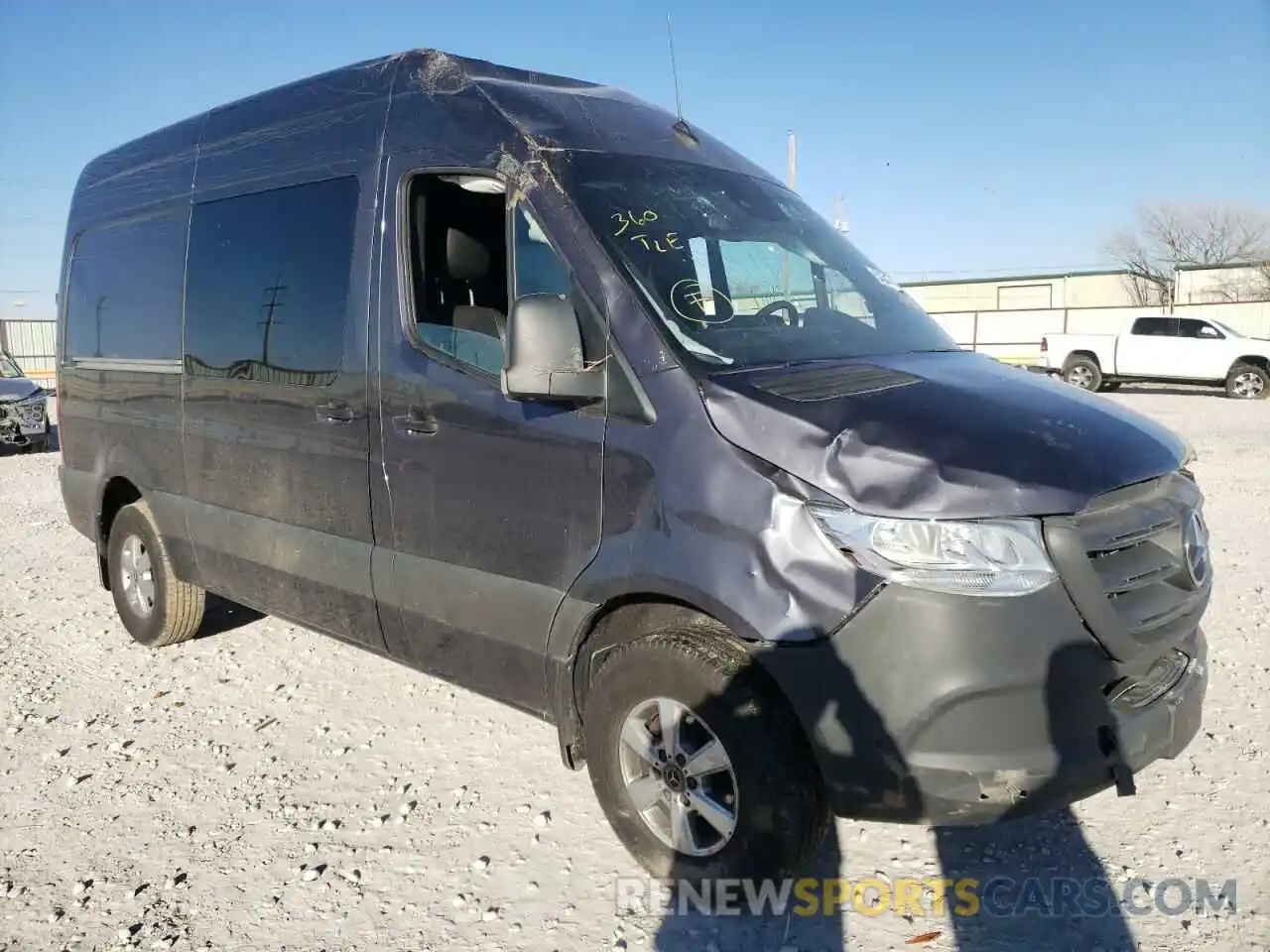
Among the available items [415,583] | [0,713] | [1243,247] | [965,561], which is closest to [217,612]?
[0,713]

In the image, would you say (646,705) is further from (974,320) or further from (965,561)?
(974,320)

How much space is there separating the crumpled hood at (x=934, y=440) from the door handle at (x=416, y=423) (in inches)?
45.6

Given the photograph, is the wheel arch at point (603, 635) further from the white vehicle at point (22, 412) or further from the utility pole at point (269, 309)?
the white vehicle at point (22, 412)

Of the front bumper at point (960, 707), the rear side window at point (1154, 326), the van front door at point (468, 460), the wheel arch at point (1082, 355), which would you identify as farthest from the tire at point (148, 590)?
the rear side window at point (1154, 326)

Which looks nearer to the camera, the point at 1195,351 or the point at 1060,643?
the point at 1060,643

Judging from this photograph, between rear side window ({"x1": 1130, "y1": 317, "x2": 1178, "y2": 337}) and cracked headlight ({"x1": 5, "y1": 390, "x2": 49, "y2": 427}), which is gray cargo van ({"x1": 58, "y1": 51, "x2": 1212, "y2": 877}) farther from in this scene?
rear side window ({"x1": 1130, "y1": 317, "x2": 1178, "y2": 337})

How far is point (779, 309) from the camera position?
3.32 meters

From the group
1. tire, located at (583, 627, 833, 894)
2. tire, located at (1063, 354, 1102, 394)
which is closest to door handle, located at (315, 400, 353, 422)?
tire, located at (583, 627, 833, 894)

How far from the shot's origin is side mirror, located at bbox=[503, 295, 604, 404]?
2834mm

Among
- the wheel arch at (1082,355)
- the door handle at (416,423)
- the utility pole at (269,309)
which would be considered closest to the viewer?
the door handle at (416,423)

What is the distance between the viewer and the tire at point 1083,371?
21.2 m

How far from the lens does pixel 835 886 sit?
9.65ft

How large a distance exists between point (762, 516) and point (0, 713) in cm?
401

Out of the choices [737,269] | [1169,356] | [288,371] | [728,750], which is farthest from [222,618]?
[1169,356]
